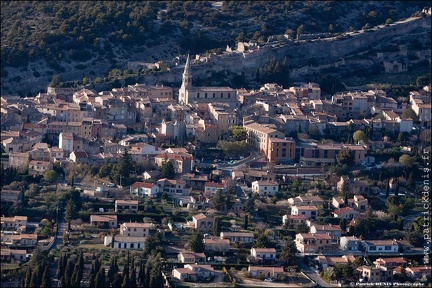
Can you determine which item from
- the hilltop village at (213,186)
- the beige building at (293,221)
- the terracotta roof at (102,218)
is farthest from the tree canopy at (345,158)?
the terracotta roof at (102,218)

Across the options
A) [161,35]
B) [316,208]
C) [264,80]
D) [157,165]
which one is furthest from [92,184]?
[161,35]

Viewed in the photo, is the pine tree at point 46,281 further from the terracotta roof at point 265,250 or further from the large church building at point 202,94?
the large church building at point 202,94

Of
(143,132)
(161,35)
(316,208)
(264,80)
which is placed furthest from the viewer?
(161,35)

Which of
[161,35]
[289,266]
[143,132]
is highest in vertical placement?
[161,35]

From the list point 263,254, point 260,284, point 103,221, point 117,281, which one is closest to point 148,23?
point 103,221

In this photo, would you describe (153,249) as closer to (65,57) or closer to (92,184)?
(92,184)

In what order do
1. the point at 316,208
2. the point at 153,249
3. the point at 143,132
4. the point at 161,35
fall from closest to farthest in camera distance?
the point at 153,249 → the point at 316,208 → the point at 143,132 → the point at 161,35

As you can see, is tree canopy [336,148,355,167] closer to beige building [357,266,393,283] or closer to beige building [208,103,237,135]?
beige building [208,103,237,135]

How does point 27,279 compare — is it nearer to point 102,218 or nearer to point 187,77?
point 102,218
